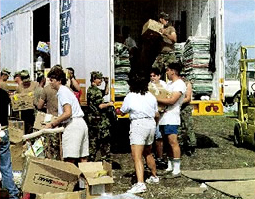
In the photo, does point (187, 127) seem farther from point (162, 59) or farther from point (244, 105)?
point (244, 105)

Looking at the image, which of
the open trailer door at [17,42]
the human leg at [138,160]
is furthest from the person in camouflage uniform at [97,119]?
the open trailer door at [17,42]

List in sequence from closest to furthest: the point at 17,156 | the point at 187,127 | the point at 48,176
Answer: the point at 48,176 < the point at 17,156 < the point at 187,127

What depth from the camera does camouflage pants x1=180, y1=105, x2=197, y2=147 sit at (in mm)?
9727

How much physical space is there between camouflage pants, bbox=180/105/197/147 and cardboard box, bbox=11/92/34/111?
9.30ft

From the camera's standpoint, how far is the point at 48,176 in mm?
6246

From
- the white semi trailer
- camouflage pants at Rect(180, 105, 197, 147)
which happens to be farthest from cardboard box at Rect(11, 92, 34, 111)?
camouflage pants at Rect(180, 105, 197, 147)

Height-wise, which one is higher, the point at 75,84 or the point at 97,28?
the point at 97,28

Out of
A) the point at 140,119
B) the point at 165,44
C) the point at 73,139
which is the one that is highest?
the point at 165,44

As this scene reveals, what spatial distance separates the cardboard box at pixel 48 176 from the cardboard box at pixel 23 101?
13.0 feet

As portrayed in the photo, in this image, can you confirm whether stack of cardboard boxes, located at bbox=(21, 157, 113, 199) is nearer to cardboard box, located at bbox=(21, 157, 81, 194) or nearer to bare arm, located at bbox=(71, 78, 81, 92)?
cardboard box, located at bbox=(21, 157, 81, 194)

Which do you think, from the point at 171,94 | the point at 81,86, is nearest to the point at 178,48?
the point at 81,86

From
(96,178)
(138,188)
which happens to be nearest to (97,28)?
(138,188)

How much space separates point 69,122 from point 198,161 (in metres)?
3.43

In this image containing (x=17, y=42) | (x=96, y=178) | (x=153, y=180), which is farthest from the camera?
(x=17, y=42)
